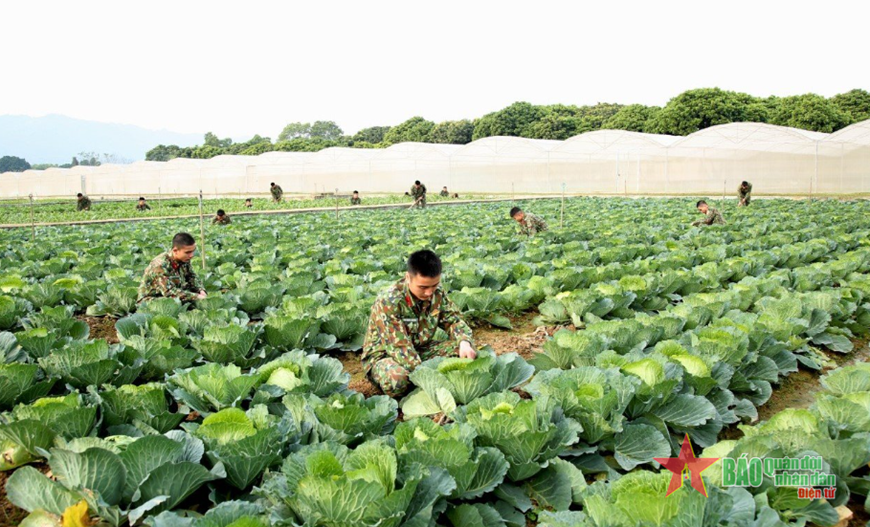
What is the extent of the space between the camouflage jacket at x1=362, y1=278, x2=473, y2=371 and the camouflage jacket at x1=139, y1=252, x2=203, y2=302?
102 inches

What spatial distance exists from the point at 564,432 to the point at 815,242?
8070 mm

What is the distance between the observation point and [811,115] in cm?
4122

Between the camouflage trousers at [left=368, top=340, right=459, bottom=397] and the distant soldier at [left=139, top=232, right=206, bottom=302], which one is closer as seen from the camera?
the camouflage trousers at [left=368, top=340, right=459, bottom=397]

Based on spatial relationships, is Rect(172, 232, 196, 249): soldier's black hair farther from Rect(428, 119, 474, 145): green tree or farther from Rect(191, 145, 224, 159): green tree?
Rect(191, 145, 224, 159): green tree

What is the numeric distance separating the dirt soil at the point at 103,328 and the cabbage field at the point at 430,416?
4 cm

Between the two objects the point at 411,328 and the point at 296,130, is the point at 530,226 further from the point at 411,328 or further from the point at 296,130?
the point at 296,130

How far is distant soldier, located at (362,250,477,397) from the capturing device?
12.2ft

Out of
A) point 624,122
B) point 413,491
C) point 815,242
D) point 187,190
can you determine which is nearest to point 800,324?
point 413,491

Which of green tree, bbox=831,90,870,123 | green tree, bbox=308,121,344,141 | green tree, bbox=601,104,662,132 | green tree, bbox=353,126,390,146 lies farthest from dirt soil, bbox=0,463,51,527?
green tree, bbox=308,121,344,141

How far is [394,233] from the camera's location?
1220 centimetres

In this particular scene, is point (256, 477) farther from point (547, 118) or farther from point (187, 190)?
point (547, 118)

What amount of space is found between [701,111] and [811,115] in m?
6.92

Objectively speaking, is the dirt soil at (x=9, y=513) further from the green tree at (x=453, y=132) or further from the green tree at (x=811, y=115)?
the green tree at (x=453, y=132)
